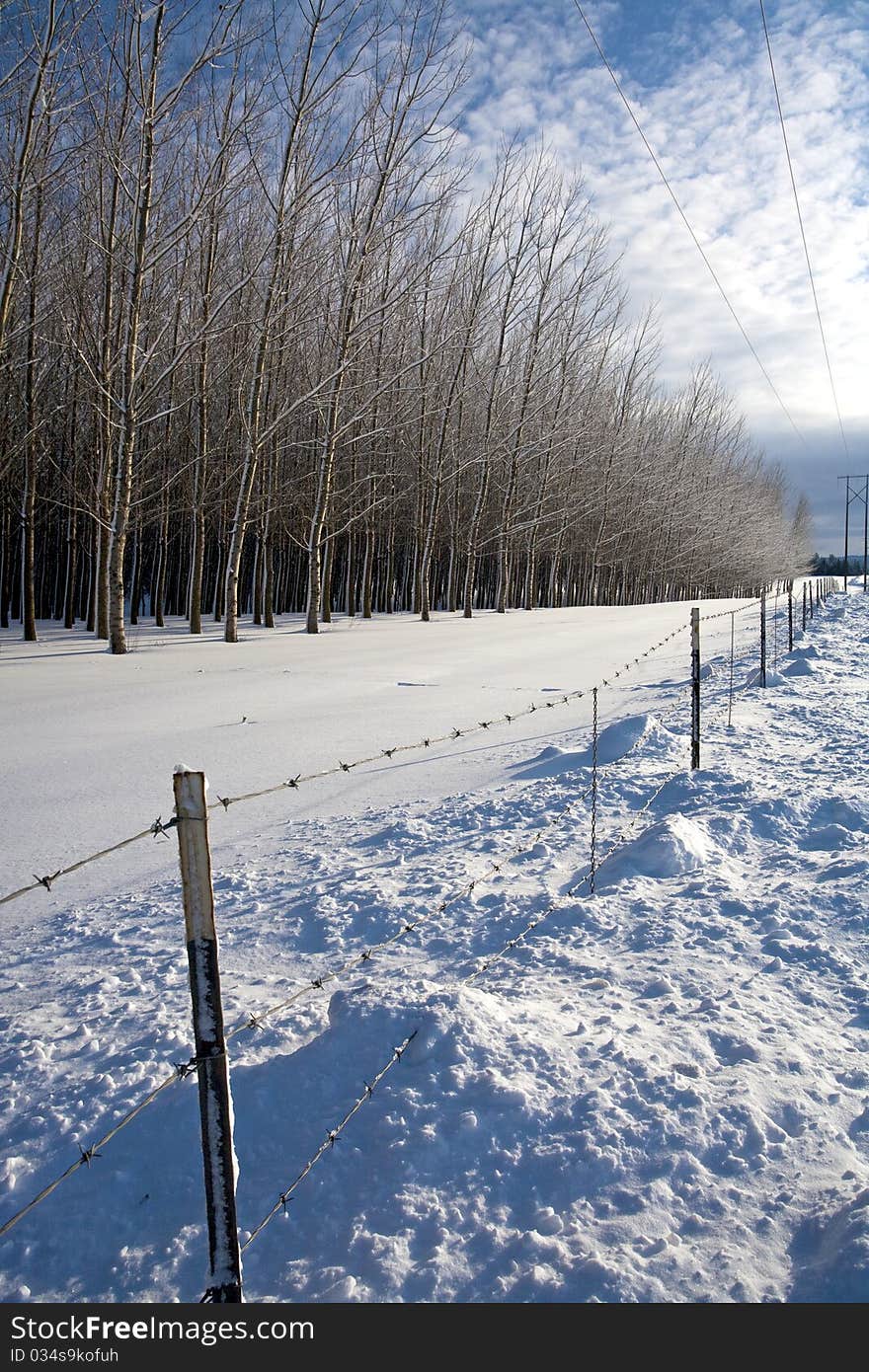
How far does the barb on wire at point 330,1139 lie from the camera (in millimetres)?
2412

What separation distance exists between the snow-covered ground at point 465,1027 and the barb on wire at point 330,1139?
28 millimetres

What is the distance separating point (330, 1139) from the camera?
2.63 m

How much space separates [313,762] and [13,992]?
3900mm

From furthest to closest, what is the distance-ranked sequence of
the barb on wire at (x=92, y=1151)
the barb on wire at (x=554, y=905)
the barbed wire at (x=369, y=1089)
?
the barb on wire at (x=554, y=905), the barbed wire at (x=369, y=1089), the barb on wire at (x=92, y=1151)

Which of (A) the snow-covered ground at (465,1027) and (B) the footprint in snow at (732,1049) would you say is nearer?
A: (A) the snow-covered ground at (465,1027)

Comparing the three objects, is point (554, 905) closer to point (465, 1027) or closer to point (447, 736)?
point (465, 1027)

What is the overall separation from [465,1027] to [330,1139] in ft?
2.37

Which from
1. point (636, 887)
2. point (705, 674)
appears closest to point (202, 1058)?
point (636, 887)

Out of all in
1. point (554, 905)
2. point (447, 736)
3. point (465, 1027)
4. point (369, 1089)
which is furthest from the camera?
point (447, 736)

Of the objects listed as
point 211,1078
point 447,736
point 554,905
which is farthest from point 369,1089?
point 447,736

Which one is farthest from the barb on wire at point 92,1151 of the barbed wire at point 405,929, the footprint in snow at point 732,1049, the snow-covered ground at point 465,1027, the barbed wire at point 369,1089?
Result: the footprint in snow at point 732,1049

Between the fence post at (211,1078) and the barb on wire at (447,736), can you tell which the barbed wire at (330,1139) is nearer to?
the fence post at (211,1078)

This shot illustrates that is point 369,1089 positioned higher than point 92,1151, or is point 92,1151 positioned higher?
point 92,1151

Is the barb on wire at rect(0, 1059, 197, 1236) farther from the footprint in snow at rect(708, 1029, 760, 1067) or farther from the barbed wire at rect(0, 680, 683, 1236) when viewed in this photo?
the footprint in snow at rect(708, 1029, 760, 1067)
